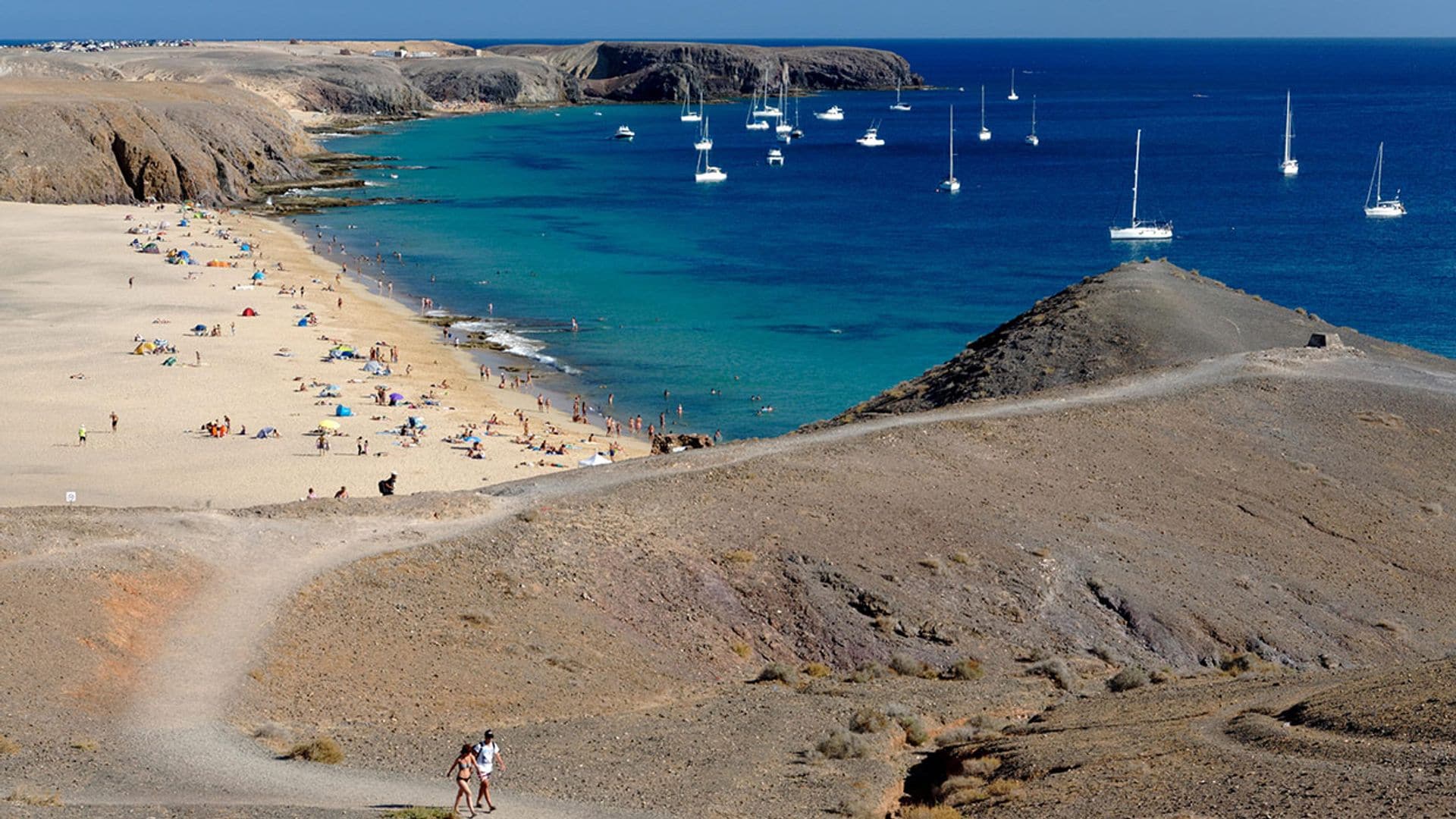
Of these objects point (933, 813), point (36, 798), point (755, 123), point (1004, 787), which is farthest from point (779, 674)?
point (755, 123)

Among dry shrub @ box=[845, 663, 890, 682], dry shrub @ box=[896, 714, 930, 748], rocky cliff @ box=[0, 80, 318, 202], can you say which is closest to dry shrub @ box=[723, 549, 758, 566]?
dry shrub @ box=[845, 663, 890, 682]

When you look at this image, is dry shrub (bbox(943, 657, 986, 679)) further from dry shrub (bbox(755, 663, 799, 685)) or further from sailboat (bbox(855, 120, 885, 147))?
sailboat (bbox(855, 120, 885, 147))

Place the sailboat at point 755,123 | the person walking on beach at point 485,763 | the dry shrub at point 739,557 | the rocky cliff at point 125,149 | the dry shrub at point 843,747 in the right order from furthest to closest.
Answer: the sailboat at point 755,123
the rocky cliff at point 125,149
the dry shrub at point 739,557
the dry shrub at point 843,747
the person walking on beach at point 485,763

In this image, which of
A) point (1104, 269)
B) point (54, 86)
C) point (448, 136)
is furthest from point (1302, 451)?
point (448, 136)

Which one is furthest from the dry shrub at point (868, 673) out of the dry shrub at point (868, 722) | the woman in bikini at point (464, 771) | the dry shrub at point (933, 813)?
the woman in bikini at point (464, 771)

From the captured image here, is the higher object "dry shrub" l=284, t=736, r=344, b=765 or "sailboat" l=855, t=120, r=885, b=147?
"sailboat" l=855, t=120, r=885, b=147

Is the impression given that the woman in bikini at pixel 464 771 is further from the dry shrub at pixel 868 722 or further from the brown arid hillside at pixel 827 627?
the dry shrub at pixel 868 722
